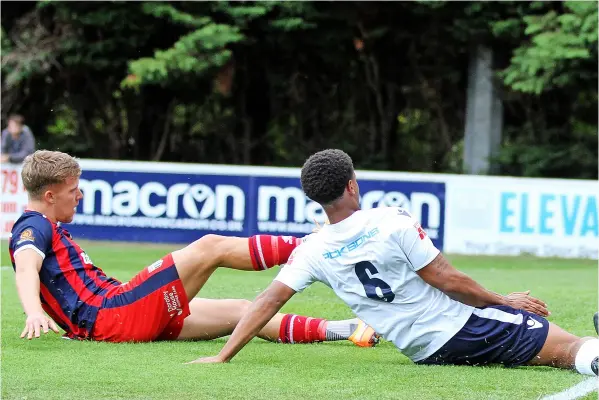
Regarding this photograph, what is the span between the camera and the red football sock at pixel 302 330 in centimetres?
712

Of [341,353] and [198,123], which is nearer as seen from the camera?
[341,353]

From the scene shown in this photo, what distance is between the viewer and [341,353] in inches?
263

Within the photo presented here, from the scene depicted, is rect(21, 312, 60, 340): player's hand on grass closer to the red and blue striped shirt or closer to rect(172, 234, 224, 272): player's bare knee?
the red and blue striped shirt

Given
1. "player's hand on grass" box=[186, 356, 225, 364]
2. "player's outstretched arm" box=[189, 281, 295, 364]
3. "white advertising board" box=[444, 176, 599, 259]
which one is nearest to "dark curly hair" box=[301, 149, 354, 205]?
"player's outstretched arm" box=[189, 281, 295, 364]

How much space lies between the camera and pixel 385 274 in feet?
18.9

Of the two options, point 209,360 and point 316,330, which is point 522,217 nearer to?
point 316,330

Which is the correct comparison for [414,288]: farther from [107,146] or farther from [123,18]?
[107,146]

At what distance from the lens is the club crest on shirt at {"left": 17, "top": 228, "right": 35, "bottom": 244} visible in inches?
256

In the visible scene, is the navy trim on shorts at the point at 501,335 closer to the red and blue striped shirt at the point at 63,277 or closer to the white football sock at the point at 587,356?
the white football sock at the point at 587,356

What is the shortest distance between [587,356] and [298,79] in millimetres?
20974

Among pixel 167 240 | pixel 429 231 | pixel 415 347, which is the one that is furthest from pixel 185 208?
pixel 415 347

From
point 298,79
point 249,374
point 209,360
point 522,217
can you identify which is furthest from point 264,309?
point 298,79

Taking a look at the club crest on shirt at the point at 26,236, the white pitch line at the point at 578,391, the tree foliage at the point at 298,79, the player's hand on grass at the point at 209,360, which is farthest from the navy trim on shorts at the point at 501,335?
the tree foliage at the point at 298,79

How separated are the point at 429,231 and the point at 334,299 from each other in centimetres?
661
